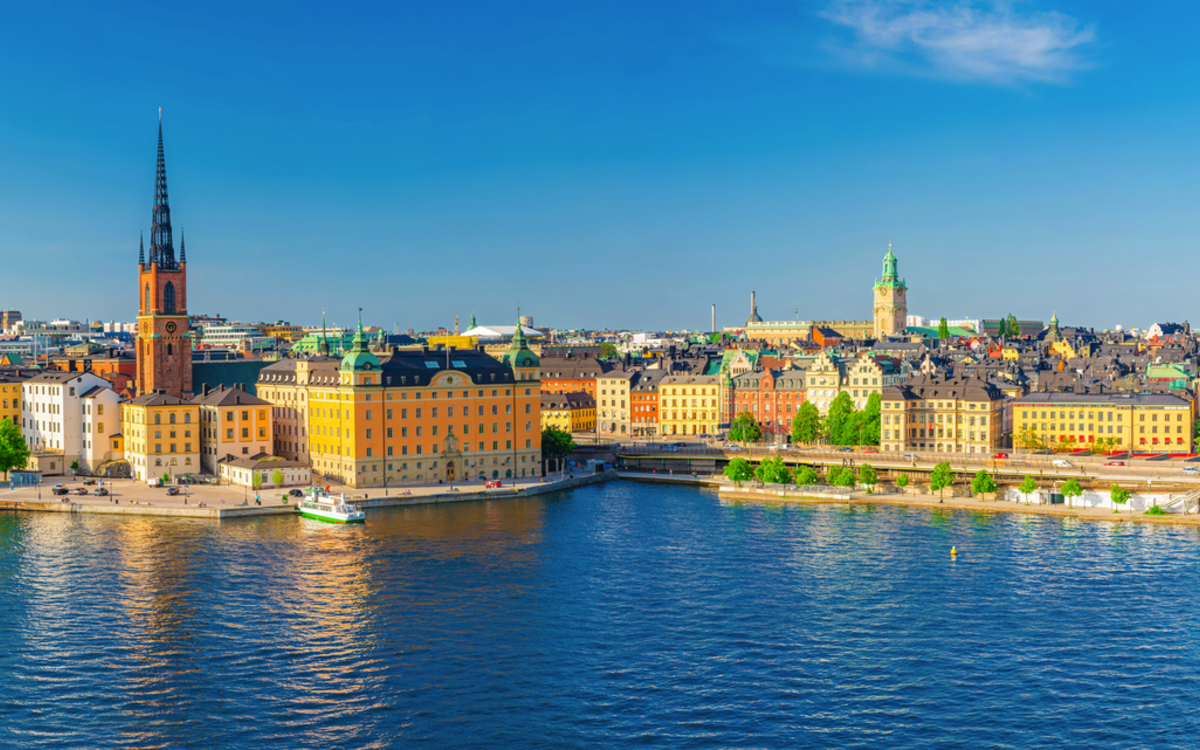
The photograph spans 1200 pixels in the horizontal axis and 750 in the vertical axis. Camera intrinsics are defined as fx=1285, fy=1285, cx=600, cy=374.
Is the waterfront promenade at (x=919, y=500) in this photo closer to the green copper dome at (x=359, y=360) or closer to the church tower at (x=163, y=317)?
the green copper dome at (x=359, y=360)

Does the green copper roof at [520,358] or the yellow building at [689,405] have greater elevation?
the green copper roof at [520,358]

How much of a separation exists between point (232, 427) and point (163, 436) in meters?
5.16

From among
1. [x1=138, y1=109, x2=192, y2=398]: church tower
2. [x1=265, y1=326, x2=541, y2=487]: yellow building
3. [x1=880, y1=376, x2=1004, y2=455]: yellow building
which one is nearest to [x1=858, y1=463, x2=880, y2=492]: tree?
[x1=880, y1=376, x2=1004, y2=455]: yellow building

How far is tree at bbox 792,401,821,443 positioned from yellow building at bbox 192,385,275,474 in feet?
162

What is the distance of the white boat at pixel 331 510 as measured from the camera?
81.4 metres

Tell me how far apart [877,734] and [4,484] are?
3067 inches

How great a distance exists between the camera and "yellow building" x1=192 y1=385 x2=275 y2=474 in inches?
3932

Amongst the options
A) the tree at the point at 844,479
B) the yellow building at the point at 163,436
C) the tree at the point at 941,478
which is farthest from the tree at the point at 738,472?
the yellow building at the point at 163,436

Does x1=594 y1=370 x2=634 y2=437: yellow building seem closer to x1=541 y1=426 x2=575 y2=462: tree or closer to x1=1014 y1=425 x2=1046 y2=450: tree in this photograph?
x1=541 y1=426 x2=575 y2=462: tree

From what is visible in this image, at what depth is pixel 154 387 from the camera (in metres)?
117

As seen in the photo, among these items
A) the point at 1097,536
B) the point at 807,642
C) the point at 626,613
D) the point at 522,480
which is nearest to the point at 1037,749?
the point at 807,642

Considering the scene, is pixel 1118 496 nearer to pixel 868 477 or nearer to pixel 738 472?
pixel 868 477

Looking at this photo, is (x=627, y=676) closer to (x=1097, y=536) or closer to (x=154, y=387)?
(x=1097, y=536)

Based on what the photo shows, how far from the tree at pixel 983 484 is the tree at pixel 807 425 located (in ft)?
106
